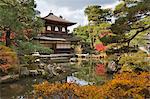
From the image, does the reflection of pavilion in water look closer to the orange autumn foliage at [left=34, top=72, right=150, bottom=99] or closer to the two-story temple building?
the orange autumn foliage at [left=34, top=72, right=150, bottom=99]

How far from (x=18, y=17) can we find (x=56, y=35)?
904 inches

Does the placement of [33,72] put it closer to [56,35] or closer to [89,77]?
[89,77]

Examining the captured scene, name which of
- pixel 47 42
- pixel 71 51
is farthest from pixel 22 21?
pixel 71 51

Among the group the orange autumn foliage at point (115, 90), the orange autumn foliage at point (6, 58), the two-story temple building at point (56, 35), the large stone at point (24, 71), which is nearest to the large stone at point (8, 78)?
the orange autumn foliage at point (6, 58)

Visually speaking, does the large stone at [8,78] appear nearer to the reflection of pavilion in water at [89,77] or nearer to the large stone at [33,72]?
the large stone at [33,72]

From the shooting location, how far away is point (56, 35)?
39.7 m

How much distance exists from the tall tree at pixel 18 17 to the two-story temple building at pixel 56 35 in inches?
731

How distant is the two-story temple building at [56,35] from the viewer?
37.8 m

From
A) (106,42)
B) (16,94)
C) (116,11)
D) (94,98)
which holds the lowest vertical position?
(16,94)

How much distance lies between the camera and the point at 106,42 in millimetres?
9234

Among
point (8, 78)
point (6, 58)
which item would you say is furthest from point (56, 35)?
point (8, 78)

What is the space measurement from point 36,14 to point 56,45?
21034 mm

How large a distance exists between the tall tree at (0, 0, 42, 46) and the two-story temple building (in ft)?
61.0

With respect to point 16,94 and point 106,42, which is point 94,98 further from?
point 16,94
